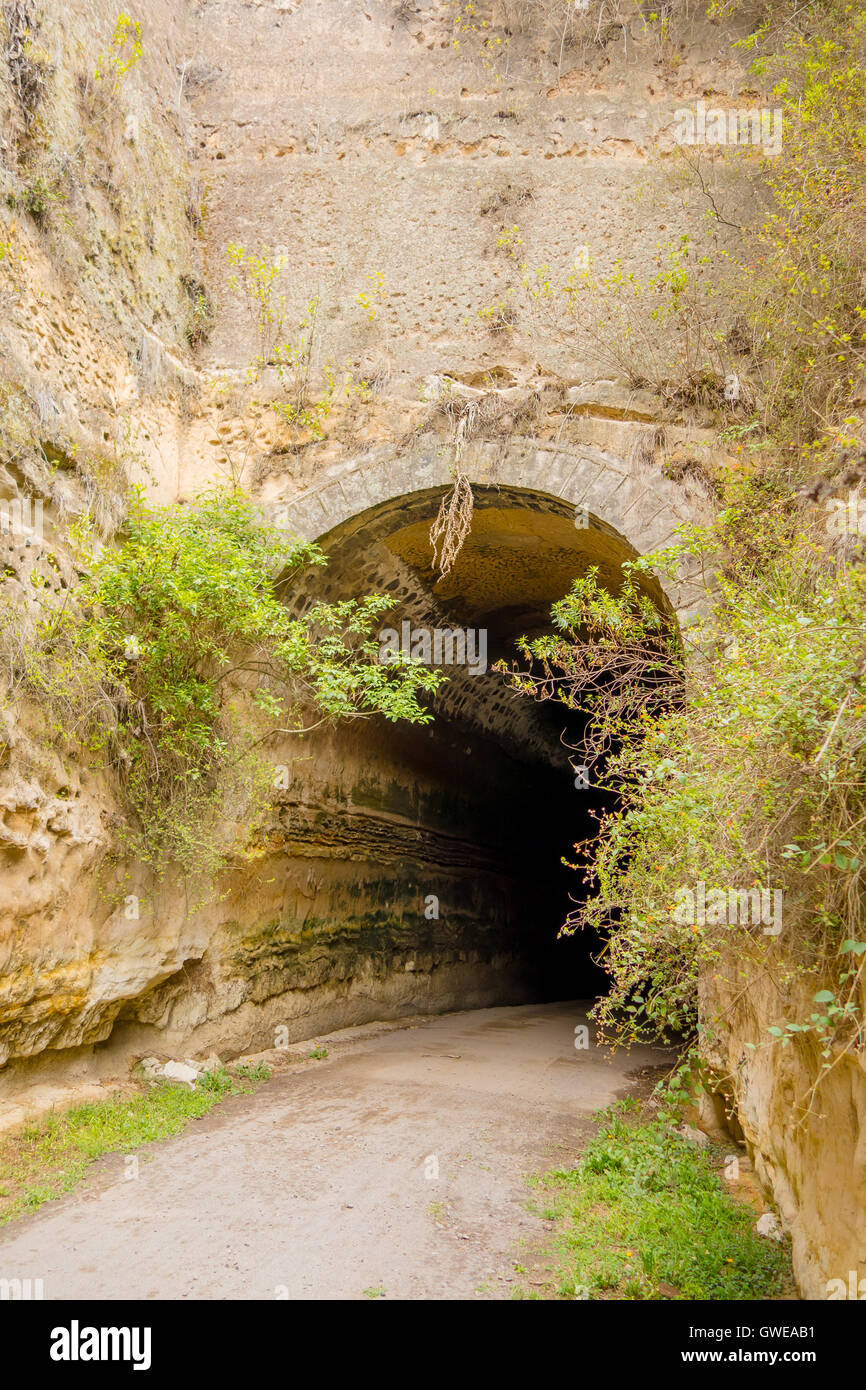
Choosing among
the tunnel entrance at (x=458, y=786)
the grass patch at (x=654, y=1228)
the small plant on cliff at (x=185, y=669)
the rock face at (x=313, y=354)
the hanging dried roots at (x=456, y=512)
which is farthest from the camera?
the tunnel entrance at (x=458, y=786)

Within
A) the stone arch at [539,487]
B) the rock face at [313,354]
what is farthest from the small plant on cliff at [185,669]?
the stone arch at [539,487]

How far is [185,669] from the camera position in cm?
645

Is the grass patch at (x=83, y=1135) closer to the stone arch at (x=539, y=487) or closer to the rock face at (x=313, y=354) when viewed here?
the rock face at (x=313, y=354)

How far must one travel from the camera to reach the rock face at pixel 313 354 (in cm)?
596

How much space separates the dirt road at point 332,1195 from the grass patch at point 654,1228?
0.24 m

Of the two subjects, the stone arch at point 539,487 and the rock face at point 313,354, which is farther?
the stone arch at point 539,487

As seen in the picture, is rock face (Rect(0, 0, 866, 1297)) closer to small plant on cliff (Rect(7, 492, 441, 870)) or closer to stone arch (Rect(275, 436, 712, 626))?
stone arch (Rect(275, 436, 712, 626))

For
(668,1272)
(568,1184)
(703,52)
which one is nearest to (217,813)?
(568,1184)

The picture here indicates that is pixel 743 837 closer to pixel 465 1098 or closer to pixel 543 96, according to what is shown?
pixel 465 1098

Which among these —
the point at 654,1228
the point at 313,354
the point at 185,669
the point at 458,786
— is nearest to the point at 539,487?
the point at 313,354

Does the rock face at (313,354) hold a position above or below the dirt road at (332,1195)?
above

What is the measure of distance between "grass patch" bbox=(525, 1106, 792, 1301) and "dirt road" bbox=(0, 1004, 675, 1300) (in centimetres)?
24

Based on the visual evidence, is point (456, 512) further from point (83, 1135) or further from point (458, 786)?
point (458, 786)

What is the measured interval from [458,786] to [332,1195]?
307 inches
